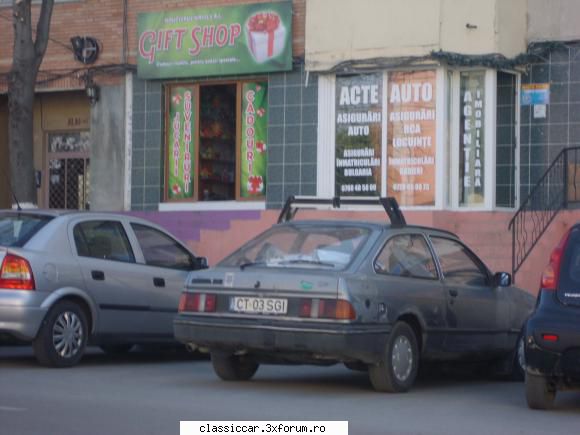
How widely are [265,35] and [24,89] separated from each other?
414 centimetres

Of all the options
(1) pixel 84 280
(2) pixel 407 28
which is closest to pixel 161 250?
(1) pixel 84 280

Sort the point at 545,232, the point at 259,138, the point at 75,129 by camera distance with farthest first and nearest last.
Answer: the point at 75,129 → the point at 259,138 → the point at 545,232

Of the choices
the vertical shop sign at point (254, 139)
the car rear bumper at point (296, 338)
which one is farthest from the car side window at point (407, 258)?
the vertical shop sign at point (254, 139)

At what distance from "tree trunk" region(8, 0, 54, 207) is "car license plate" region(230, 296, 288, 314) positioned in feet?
25.7

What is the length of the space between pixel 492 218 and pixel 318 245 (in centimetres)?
803

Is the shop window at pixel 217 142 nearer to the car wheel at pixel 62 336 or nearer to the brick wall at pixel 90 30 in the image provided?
the brick wall at pixel 90 30

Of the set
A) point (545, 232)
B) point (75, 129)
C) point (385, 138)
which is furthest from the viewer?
point (75, 129)

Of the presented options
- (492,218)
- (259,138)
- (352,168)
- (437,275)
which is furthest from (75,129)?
(437,275)

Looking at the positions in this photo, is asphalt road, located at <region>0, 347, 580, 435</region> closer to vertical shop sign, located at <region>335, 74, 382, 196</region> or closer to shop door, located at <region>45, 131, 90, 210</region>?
vertical shop sign, located at <region>335, 74, 382, 196</region>

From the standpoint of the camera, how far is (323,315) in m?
10.1

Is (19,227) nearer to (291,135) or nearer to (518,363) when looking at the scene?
(518,363)

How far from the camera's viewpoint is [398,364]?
1058cm

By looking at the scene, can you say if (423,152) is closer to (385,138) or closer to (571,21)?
(385,138)

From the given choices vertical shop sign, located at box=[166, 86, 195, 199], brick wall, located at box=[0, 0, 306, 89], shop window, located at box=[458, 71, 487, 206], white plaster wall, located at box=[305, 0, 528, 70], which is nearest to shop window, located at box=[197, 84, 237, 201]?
vertical shop sign, located at box=[166, 86, 195, 199]
